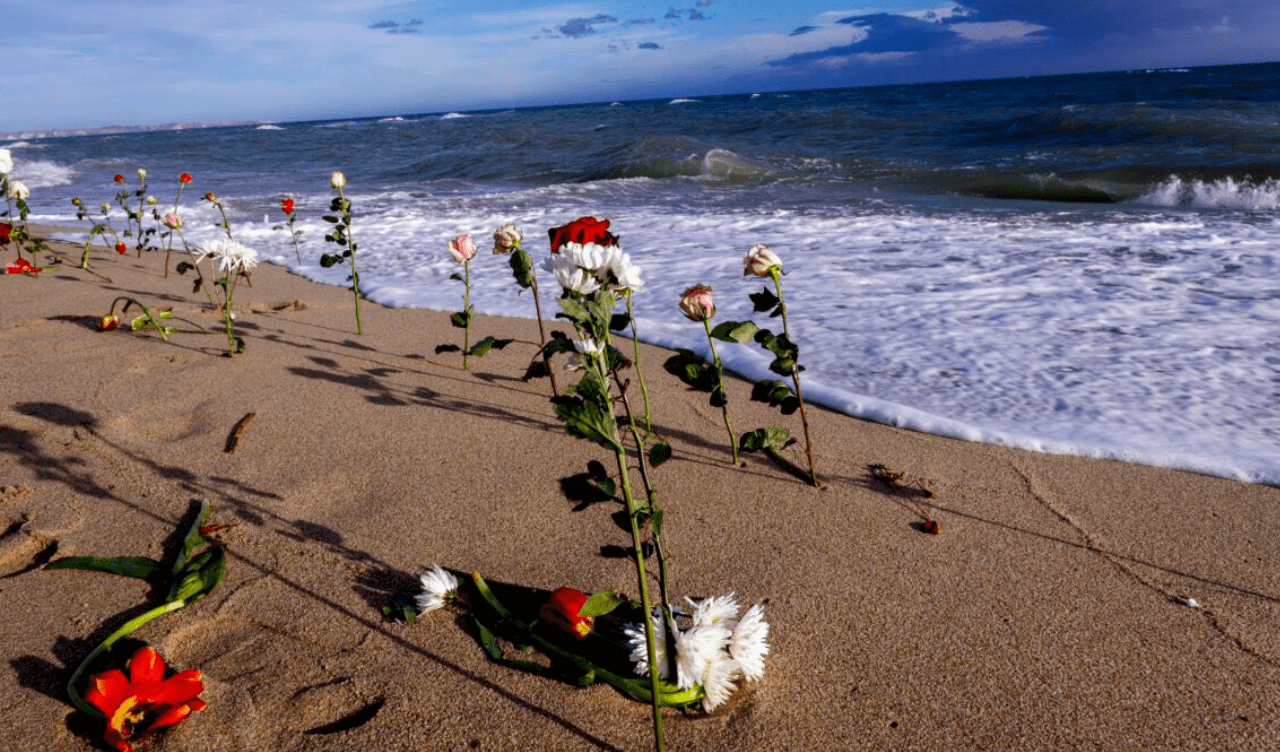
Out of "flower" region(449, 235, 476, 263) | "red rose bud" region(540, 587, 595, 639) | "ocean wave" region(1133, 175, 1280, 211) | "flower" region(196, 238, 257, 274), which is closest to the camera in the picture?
"red rose bud" region(540, 587, 595, 639)

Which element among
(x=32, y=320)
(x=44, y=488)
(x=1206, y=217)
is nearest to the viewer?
(x=44, y=488)

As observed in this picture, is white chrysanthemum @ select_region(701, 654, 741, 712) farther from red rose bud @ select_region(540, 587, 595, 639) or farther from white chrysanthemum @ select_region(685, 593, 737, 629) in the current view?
red rose bud @ select_region(540, 587, 595, 639)

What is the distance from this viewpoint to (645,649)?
149 cm

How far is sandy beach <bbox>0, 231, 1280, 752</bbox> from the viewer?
148cm

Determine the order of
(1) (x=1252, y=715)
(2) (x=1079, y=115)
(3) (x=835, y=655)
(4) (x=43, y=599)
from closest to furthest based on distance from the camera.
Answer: (1) (x=1252, y=715) → (3) (x=835, y=655) → (4) (x=43, y=599) → (2) (x=1079, y=115)

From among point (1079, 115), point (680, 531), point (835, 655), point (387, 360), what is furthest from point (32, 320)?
point (1079, 115)

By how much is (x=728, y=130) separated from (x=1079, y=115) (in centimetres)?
858

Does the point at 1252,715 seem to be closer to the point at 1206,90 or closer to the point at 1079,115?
the point at 1079,115

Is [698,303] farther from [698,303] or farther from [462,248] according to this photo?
[462,248]

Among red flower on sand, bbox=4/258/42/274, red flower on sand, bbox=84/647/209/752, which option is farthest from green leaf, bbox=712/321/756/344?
red flower on sand, bbox=4/258/42/274

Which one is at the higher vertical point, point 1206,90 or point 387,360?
point 1206,90

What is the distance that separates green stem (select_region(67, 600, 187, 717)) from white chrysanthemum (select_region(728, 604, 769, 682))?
3.75 feet

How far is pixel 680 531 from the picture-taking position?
214cm

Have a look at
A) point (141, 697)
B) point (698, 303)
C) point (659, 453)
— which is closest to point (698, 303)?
point (698, 303)
